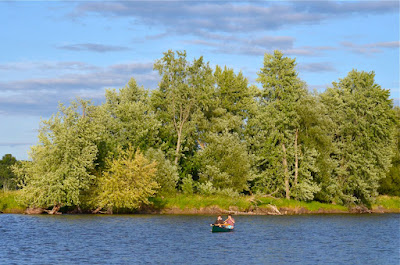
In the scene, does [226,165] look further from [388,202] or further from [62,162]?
[388,202]

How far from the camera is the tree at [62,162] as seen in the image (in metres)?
65.2

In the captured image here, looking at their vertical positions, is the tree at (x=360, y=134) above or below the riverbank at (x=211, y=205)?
above

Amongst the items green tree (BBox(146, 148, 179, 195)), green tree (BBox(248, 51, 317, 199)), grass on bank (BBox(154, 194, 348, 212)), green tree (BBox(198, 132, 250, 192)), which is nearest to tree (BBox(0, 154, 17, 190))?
green tree (BBox(146, 148, 179, 195))

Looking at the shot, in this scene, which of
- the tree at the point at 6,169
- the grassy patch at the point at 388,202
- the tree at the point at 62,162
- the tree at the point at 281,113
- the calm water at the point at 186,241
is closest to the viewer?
the calm water at the point at 186,241

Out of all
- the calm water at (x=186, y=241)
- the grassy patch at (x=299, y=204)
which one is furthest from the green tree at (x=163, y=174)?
the grassy patch at (x=299, y=204)

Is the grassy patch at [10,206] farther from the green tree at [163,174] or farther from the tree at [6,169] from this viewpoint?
the tree at [6,169]

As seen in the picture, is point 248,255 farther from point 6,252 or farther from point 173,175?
point 173,175

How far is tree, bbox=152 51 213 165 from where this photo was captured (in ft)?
280

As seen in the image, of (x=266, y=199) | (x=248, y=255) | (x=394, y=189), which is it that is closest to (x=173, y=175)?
(x=266, y=199)

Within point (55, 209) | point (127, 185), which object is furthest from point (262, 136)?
point (55, 209)

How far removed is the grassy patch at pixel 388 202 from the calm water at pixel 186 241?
24945 mm

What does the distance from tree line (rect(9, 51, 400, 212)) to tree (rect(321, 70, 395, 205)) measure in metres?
0.16

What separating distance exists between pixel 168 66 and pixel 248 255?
49312 mm

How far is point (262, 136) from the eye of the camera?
8475cm
